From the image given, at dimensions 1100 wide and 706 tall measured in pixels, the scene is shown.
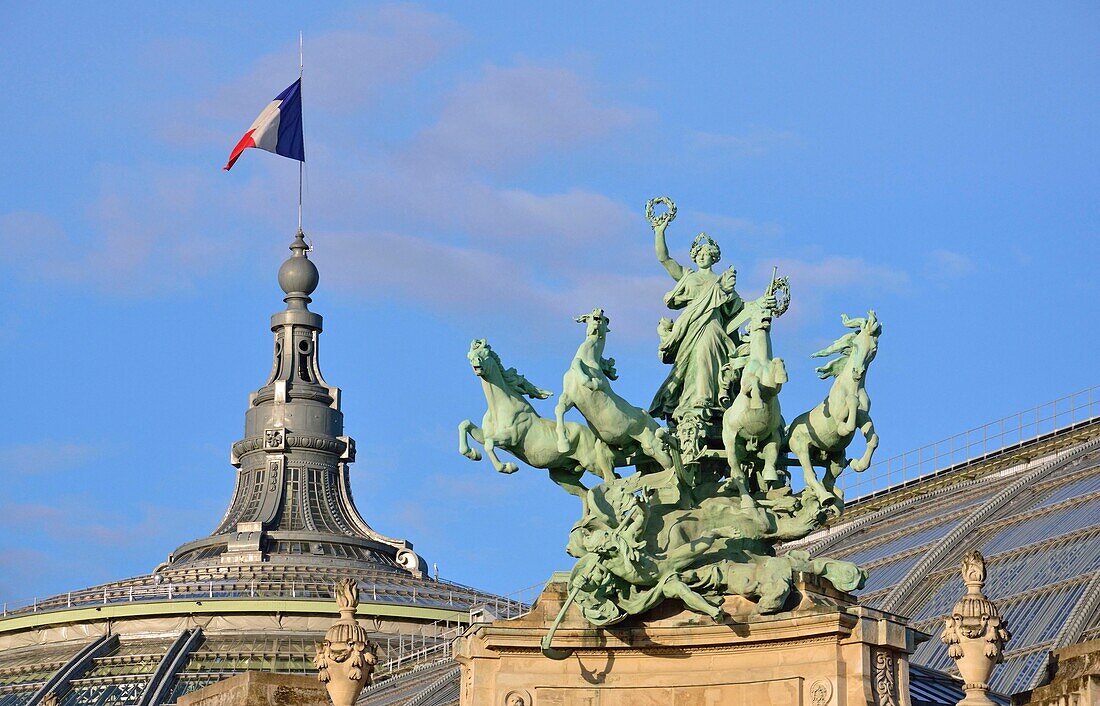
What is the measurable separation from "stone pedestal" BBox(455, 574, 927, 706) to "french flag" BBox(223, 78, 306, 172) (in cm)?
5916

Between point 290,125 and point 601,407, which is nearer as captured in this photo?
point 601,407

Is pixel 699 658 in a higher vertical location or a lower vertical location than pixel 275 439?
lower

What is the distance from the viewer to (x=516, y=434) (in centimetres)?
5328

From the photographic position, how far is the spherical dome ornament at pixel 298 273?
161 metres

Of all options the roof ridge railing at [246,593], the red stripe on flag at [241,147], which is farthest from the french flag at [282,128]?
the roof ridge railing at [246,593]

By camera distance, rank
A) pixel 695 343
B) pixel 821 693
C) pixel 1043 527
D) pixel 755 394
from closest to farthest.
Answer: pixel 821 693
pixel 755 394
pixel 695 343
pixel 1043 527

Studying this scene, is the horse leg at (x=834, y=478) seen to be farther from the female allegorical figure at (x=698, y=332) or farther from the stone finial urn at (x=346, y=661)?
the stone finial urn at (x=346, y=661)

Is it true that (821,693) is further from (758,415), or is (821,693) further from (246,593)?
(246,593)

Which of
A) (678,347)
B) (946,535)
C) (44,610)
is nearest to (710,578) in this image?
(678,347)

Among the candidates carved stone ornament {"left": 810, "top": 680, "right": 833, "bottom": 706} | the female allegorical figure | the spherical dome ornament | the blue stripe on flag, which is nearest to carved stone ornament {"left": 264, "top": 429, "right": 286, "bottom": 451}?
the spherical dome ornament

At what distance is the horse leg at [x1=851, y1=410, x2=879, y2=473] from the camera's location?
5138cm

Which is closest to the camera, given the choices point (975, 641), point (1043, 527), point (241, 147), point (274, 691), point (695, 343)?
point (975, 641)

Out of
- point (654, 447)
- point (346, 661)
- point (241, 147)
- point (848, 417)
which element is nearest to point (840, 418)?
point (848, 417)

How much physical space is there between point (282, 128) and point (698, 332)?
2406 inches
